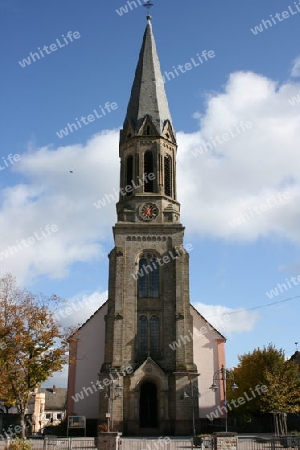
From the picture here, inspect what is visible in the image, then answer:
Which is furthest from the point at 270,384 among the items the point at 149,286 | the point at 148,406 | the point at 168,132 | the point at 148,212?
the point at 168,132

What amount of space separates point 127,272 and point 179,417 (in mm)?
12414

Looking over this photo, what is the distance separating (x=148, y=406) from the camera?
39906 mm

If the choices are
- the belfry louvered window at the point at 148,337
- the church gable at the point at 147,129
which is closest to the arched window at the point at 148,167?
the church gable at the point at 147,129

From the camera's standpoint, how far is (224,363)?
45.0 metres

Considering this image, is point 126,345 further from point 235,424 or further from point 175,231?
point 235,424

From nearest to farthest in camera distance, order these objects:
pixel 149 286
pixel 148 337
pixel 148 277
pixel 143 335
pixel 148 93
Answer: pixel 148 337 < pixel 143 335 < pixel 149 286 < pixel 148 277 < pixel 148 93

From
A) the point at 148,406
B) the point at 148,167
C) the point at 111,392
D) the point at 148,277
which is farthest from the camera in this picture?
the point at 148,167

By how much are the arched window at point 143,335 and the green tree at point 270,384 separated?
36.1 feet

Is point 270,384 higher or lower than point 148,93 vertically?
lower

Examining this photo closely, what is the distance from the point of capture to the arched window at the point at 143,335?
134 ft

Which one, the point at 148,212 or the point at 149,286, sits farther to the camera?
the point at 148,212

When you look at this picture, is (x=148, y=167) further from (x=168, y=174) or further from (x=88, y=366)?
(x=88, y=366)

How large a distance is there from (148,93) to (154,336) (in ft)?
79.6

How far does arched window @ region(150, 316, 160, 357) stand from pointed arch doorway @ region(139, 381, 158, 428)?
99.4 inches
